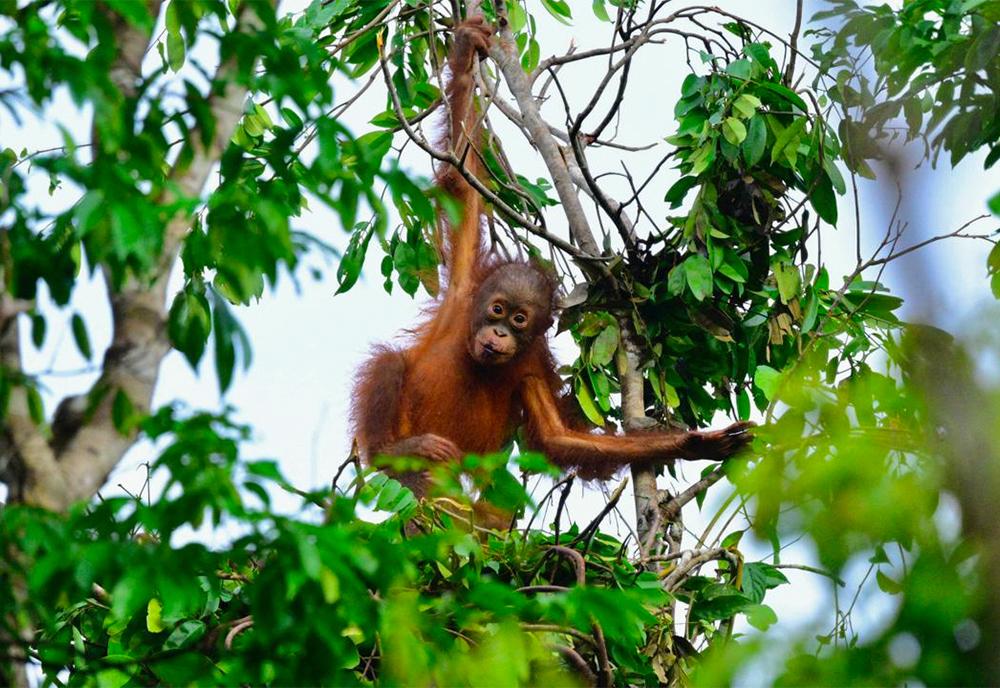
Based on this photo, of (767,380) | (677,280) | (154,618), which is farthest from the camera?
(677,280)

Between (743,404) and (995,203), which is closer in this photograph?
(995,203)

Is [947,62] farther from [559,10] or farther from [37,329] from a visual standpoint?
[37,329]

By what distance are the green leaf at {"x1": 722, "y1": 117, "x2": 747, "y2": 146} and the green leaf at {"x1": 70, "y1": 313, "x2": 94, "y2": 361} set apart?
326cm

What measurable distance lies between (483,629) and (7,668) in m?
1.72

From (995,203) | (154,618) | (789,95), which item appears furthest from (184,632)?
(995,203)

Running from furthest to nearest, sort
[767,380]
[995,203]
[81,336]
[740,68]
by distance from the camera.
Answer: [740,68]
[767,380]
[81,336]
[995,203]

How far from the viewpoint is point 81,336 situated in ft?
8.71

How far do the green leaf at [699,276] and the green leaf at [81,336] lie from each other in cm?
293

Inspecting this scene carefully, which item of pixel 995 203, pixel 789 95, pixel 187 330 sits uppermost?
pixel 789 95

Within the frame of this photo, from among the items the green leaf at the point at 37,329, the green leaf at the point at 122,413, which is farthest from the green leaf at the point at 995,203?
the green leaf at the point at 37,329

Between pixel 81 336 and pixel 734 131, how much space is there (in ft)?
10.8

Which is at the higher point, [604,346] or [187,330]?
[187,330]

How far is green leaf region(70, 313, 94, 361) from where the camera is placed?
2.64m

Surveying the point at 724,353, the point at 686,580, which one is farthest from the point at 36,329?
the point at 724,353
